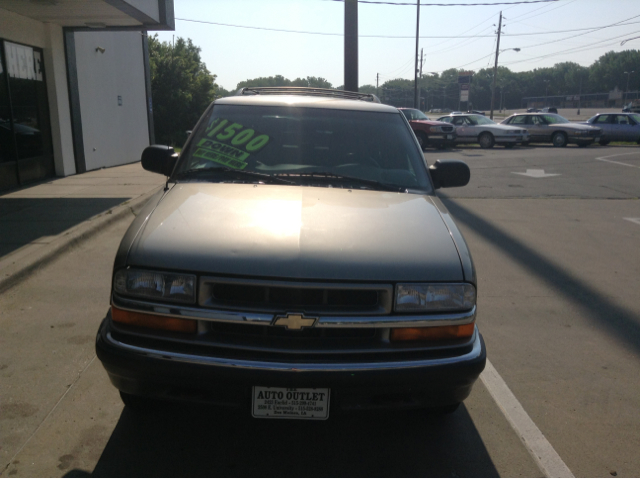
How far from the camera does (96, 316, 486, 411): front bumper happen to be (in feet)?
8.05

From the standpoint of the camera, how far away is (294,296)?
2.54 metres

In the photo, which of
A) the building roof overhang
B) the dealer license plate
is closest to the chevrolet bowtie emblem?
the dealer license plate

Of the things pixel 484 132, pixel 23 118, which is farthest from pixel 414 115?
pixel 23 118

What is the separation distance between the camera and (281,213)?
296cm

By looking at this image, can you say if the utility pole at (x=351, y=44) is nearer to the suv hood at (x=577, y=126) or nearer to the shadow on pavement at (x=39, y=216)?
the shadow on pavement at (x=39, y=216)

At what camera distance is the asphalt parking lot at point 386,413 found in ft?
9.27

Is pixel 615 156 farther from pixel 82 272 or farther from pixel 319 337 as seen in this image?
pixel 319 337

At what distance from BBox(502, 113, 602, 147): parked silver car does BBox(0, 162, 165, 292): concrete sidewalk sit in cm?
1997

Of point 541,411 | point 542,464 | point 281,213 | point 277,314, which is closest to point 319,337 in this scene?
point 277,314

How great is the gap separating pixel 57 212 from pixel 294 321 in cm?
689

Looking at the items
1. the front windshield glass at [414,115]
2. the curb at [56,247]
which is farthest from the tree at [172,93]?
the curb at [56,247]

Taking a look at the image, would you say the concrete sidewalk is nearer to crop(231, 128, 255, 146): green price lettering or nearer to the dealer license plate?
crop(231, 128, 255, 146): green price lettering

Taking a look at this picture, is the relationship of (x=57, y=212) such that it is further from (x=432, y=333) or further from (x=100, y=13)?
(x=432, y=333)

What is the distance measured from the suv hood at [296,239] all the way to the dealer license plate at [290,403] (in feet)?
1.68
